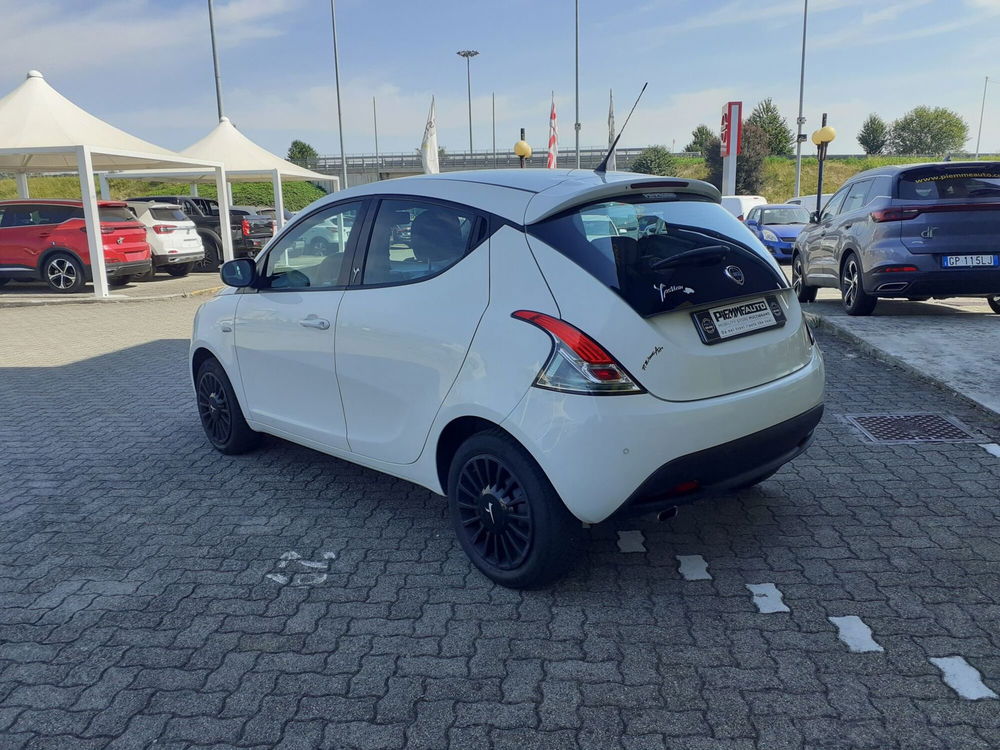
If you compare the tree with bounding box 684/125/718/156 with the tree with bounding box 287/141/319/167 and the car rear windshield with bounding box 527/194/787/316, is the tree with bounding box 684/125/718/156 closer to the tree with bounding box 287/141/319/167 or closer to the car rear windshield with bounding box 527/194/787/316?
the tree with bounding box 287/141/319/167

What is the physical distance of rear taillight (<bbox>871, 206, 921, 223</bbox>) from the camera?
8.58 meters

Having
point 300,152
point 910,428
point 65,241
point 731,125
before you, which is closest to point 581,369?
point 910,428

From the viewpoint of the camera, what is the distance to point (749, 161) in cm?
6575

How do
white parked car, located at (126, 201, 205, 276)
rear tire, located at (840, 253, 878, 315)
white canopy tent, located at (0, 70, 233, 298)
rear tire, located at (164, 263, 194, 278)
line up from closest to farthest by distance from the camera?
rear tire, located at (840, 253, 878, 315), white canopy tent, located at (0, 70, 233, 298), white parked car, located at (126, 201, 205, 276), rear tire, located at (164, 263, 194, 278)

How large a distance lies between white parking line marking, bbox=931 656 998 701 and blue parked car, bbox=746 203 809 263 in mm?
17103

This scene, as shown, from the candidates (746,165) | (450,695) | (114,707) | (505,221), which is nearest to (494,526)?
(450,695)

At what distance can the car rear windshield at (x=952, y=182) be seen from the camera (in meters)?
8.47

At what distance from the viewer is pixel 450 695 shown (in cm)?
269

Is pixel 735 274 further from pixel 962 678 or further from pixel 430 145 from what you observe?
pixel 430 145

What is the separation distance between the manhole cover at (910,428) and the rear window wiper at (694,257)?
2.58 metres

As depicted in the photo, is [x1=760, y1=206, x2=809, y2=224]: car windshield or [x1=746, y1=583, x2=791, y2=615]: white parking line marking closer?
[x1=746, y1=583, x2=791, y2=615]: white parking line marking

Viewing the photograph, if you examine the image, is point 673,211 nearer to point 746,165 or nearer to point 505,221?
point 505,221

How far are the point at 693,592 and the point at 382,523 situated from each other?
163 cm

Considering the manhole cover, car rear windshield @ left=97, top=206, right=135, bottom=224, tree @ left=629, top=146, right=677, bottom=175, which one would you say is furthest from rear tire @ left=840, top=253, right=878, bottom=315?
tree @ left=629, top=146, right=677, bottom=175
